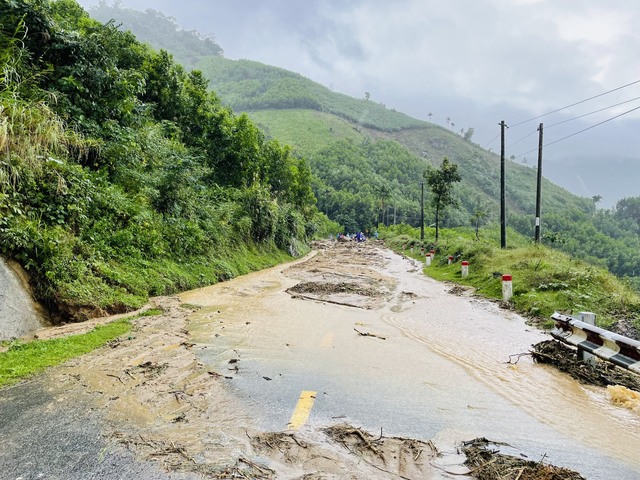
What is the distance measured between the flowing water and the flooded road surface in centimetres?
240

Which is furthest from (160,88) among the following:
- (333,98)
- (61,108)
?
(333,98)

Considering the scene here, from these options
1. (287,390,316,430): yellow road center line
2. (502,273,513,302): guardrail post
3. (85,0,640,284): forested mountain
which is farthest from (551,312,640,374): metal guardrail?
(85,0,640,284): forested mountain

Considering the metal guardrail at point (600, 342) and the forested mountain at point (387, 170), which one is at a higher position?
the forested mountain at point (387, 170)

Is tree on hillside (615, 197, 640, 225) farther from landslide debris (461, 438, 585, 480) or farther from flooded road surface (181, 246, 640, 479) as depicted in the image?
landslide debris (461, 438, 585, 480)

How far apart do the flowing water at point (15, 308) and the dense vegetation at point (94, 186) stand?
0.30 meters

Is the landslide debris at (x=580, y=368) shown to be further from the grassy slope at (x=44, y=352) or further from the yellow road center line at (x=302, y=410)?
the grassy slope at (x=44, y=352)

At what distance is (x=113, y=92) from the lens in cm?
1237

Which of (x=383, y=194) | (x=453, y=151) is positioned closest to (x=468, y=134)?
(x=453, y=151)

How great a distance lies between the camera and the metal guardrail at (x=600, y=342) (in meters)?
4.30

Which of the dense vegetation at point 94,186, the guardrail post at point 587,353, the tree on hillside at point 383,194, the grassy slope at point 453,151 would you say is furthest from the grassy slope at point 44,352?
the grassy slope at point 453,151

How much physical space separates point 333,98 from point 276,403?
20175 cm

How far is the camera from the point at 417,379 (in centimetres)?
505

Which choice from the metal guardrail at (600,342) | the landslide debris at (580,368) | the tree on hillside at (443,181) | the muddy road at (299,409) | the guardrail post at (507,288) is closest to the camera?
the muddy road at (299,409)

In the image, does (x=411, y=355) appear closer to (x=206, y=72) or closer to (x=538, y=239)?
(x=538, y=239)
